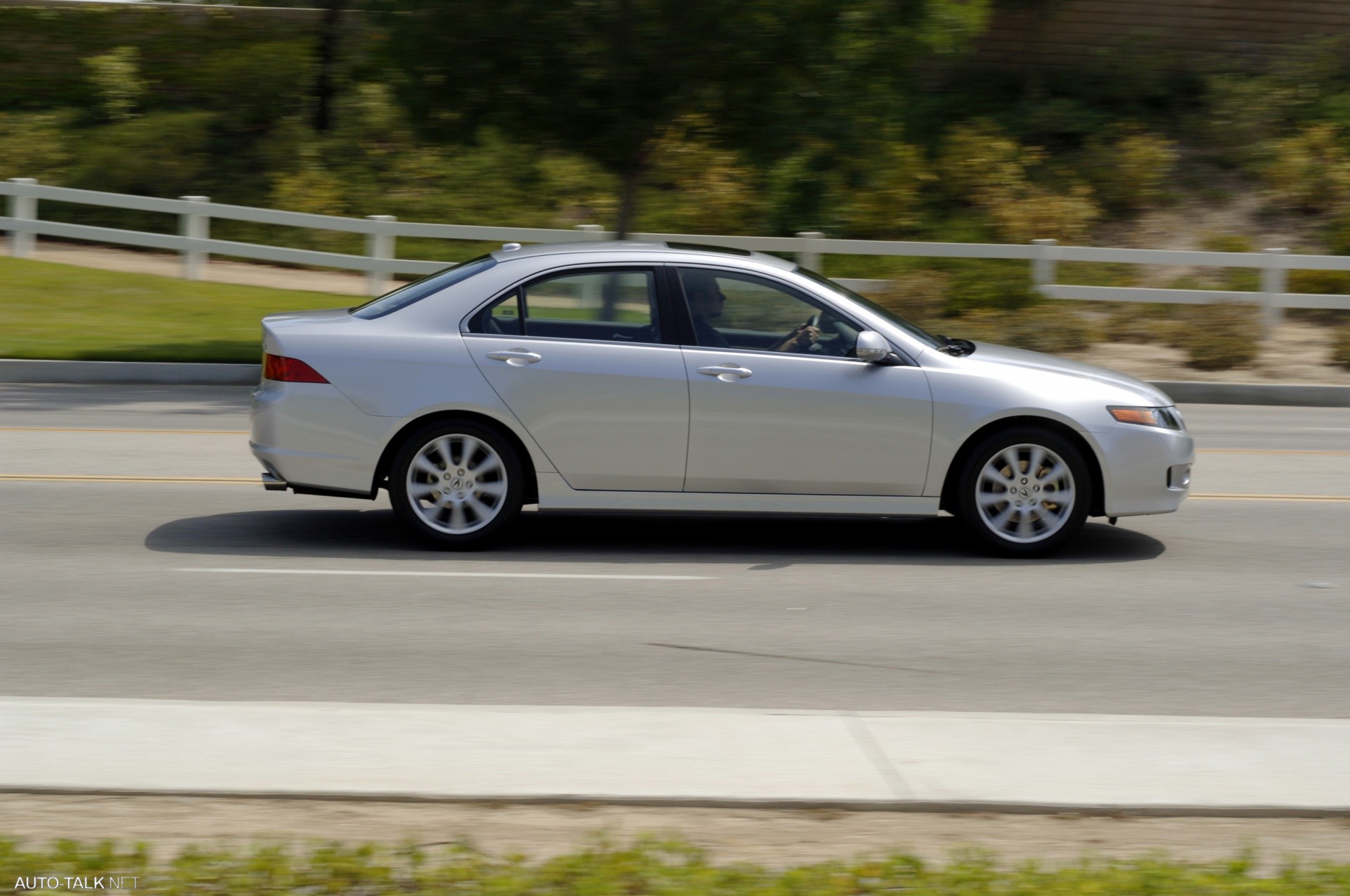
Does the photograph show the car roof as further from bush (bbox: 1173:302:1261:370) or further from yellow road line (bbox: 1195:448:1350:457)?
bush (bbox: 1173:302:1261:370)

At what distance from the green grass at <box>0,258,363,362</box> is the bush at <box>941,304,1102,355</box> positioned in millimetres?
8135

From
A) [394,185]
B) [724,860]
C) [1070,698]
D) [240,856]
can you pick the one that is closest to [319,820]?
[240,856]

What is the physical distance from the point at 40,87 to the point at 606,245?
27702mm

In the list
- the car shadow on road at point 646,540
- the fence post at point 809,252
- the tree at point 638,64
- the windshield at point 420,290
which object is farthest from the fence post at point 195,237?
the windshield at point 420,290

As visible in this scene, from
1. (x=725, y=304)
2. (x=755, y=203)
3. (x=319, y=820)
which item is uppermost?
(x=755, y=203)

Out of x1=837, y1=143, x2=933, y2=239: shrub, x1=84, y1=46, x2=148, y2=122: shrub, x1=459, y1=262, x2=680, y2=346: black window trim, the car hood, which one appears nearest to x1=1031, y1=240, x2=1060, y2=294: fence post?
x1=837, y1=143, x2=933, y2=239: shrub

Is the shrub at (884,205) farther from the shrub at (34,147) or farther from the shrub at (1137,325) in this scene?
the shrub at (34,147)

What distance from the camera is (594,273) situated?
8453 millimetres

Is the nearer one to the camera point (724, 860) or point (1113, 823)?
point (724, 860)

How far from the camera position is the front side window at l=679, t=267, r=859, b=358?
27.2 ft

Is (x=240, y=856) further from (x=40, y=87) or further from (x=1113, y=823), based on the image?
(x=40, y=87)

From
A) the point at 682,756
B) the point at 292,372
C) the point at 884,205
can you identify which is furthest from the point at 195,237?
the point at 682,756

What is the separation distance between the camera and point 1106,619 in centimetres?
717

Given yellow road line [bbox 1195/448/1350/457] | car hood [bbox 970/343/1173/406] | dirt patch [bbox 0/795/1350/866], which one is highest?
car hood [bbox 970/343/1173/406]
